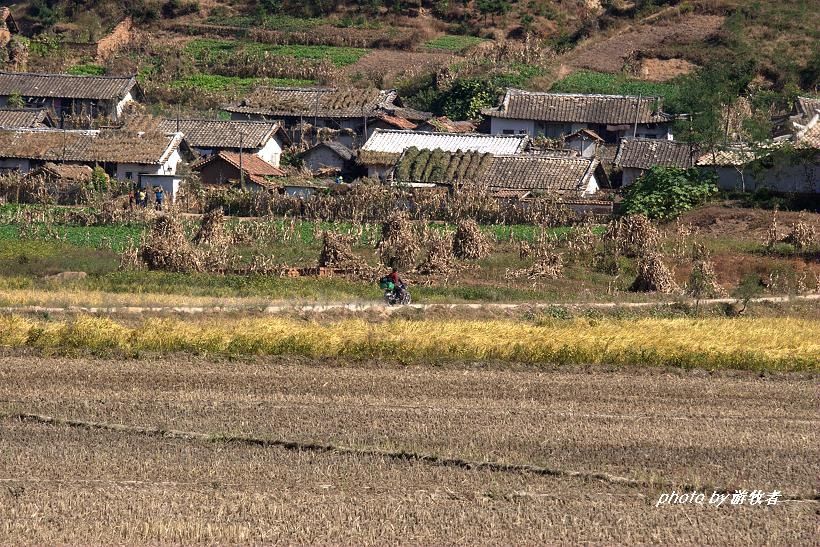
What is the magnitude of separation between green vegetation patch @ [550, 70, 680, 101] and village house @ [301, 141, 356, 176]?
1355 cm

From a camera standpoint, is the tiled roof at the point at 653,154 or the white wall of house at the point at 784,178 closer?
the white wall of house at the point at 784,178

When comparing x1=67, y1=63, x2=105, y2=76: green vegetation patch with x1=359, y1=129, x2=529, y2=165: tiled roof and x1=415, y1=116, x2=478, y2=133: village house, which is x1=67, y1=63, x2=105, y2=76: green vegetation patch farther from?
x1=359, y1=129, x2=529, y2=165: tiled roof

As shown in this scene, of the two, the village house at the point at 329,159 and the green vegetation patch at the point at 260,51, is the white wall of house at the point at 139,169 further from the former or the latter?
the green vegetation patch at the point at 260,51

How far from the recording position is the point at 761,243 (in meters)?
36.3

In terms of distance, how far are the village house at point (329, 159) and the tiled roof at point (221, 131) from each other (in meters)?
1.65

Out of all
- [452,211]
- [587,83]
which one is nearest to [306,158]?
[452,211]

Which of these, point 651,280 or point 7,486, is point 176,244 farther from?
point 7,486

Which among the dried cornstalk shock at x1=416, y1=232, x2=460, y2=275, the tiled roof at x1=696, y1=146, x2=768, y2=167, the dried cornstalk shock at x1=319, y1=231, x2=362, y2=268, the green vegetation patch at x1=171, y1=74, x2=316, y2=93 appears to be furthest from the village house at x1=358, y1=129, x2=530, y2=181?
the dried cornstalk shock at x1=319, y1=231, x2=362, y2=268

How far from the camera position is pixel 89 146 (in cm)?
4706

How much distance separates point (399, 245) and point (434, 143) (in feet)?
48.5

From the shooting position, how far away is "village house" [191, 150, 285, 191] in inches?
1793

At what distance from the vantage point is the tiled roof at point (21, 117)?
166ft

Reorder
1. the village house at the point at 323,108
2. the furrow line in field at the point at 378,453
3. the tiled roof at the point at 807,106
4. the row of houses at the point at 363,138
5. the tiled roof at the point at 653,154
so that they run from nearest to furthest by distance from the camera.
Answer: the furrow line in field at the point at 378,453 < the row of houses at the point at 363,138 < the tiled roof at the point at 653,154 < the tiled roof at the point at 807,106 < the village house at the point at 323,108

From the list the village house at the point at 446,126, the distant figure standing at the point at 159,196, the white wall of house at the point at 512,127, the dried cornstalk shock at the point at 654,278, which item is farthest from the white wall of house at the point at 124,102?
the dried cornstalk shock at the point at 654,278
